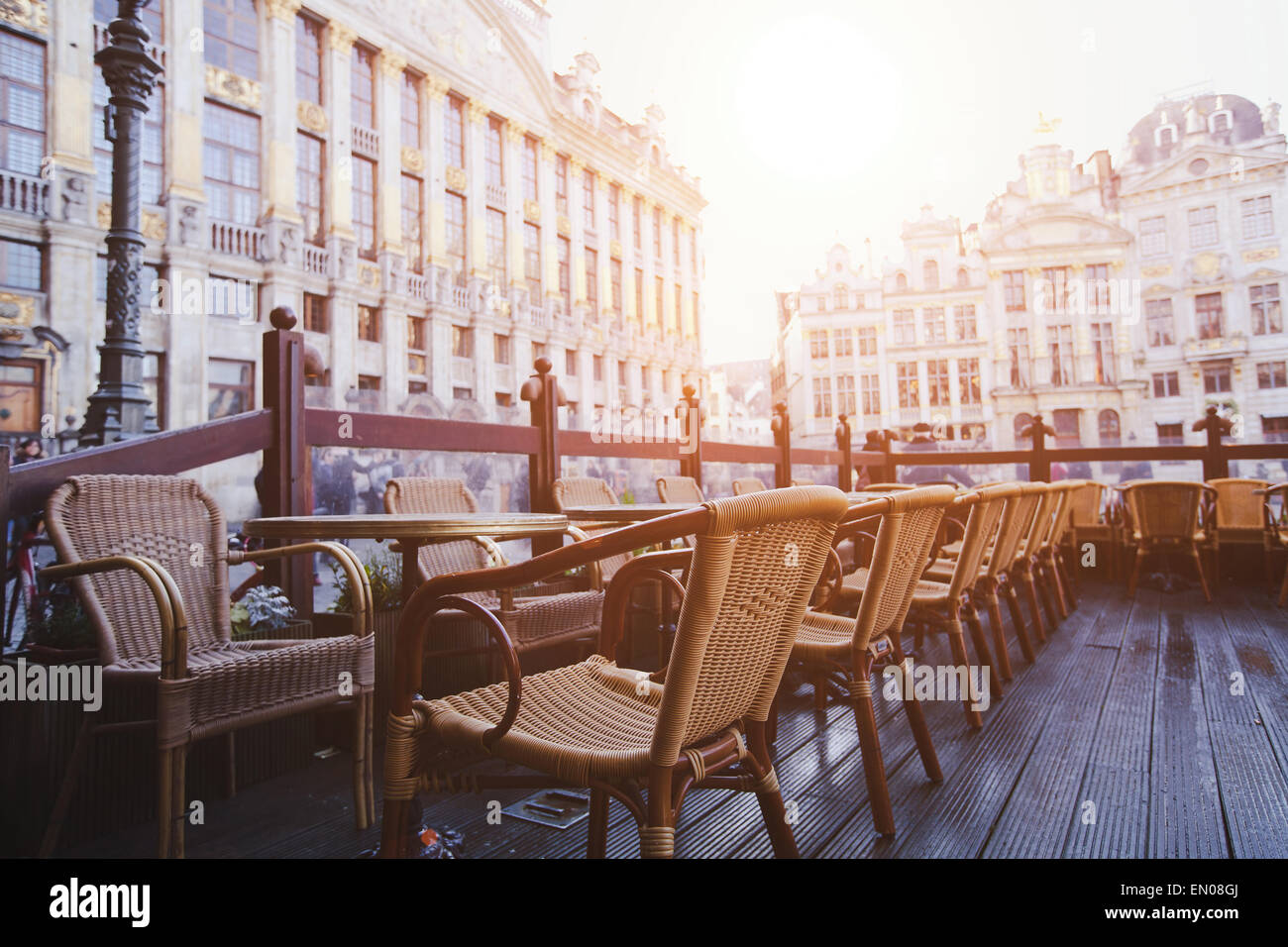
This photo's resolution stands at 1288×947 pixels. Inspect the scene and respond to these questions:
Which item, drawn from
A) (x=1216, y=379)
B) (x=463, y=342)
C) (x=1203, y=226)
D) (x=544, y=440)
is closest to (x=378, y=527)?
(x=544, y=440)

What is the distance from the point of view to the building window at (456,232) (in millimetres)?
19625

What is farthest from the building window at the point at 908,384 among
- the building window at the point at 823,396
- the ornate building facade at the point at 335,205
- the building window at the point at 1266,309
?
the ornate building facade at the point at 335,205

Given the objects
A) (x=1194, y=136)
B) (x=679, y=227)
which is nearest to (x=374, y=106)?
(x=679, y=227)

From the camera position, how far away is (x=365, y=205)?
58.0ft

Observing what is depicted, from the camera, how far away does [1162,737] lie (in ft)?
7.49

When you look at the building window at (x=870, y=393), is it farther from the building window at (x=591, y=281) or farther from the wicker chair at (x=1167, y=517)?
the wicker chair at (x=1167, y=517)

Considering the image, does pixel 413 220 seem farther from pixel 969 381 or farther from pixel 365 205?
pixel 969 381

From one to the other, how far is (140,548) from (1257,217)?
36.4m

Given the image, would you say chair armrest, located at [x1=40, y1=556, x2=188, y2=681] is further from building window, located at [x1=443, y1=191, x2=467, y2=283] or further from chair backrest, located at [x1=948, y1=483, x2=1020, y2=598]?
building window, located at [x1=443, y1=191, x2=467, y2=283]

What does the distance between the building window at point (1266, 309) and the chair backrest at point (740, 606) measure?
35.2 m

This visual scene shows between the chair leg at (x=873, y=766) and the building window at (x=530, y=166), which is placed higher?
the building window at (x=530, y=166)

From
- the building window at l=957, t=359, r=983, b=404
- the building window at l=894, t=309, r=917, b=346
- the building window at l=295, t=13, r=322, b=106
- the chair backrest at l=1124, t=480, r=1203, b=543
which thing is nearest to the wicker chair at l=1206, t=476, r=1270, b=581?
the chair backrest at l=1124, t=480, r=1203, b=543
